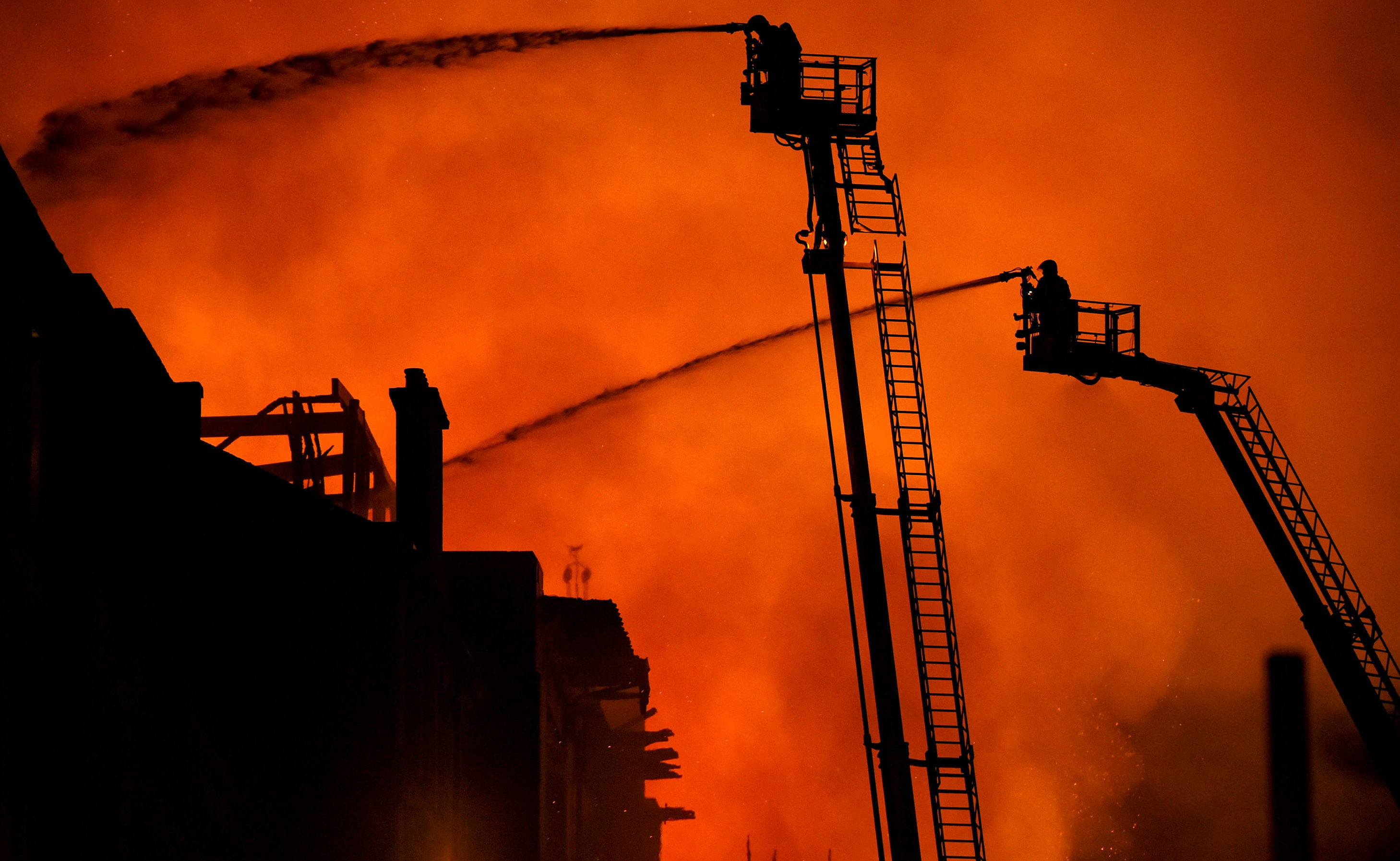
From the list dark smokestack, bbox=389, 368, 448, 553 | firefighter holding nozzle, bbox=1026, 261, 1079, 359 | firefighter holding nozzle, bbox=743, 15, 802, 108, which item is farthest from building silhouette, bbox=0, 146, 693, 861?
firefighter holding nozzle, bbox=1026, 261, 1079, 359

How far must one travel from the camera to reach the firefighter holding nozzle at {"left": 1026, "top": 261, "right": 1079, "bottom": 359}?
2389 centimetres

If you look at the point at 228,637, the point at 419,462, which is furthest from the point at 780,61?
the point at 228,637

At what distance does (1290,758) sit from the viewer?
1592 centimetres

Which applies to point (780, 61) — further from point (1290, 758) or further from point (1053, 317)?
point (1290, 758)

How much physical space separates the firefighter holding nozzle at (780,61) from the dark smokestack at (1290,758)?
31.1 feet

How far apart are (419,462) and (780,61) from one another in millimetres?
7373

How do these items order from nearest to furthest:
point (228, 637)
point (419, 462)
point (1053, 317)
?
point (228, 637) → point (419, 462) → point (1053, 317)

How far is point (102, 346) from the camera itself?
1098 centimetres

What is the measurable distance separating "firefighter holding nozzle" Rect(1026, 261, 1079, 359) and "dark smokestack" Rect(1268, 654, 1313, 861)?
29.2 ft

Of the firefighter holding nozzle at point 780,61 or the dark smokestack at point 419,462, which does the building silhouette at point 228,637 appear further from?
the firefighter holding nozzle at point 780,61

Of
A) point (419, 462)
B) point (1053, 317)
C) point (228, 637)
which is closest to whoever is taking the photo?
point (228, 637)

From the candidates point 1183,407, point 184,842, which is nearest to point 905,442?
point 1183,407

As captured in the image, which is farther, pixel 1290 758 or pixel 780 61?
pixel 780 61

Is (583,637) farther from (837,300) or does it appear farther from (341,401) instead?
(837,300)
